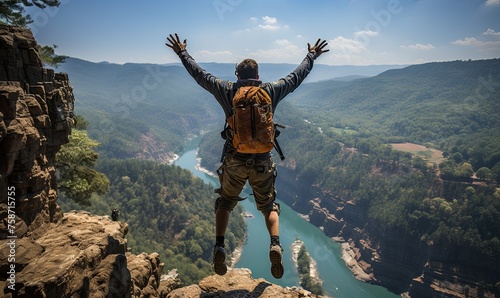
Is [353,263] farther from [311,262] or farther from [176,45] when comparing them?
[176,45]

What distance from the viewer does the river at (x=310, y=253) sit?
55.9m

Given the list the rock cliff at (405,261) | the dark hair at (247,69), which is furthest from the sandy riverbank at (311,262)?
the dark hair at (247,69)

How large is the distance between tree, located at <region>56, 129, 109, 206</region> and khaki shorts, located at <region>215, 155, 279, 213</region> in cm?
1132

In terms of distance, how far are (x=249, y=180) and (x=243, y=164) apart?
0.37 m

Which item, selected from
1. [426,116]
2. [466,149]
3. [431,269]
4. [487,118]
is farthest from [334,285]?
[426,116]

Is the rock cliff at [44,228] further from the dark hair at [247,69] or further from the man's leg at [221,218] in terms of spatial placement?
the dark hair at [247,69]

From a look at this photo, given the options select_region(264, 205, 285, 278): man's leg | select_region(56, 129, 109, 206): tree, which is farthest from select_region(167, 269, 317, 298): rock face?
select_region(56, 129, 109, 206): tree

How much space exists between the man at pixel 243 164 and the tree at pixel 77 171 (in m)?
10.8

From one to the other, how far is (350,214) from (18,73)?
284 ft

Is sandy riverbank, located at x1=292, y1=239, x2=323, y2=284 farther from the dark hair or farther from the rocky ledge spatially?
the dark hair

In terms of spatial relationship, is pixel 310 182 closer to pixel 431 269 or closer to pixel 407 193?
pixel 407 193

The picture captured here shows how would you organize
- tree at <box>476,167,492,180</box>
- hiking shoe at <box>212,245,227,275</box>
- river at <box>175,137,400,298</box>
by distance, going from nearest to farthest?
hiking shoe at <box>212,245,227,275</box>, river at <box>175,137,400,298</box>, tree at <box>476,167,492,180</box>

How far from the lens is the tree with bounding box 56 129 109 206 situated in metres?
13.4

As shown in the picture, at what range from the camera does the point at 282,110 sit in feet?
566
